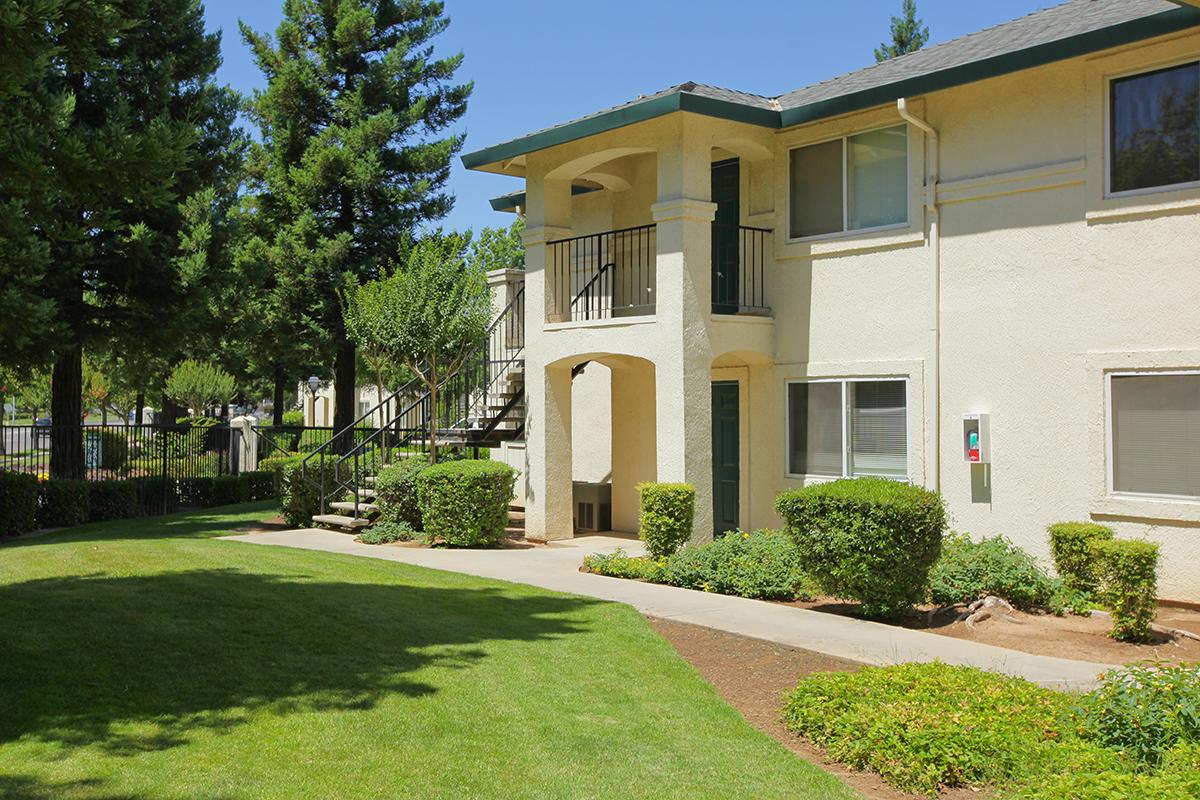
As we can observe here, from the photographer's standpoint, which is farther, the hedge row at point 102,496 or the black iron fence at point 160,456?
the black iron fence at point 160,456

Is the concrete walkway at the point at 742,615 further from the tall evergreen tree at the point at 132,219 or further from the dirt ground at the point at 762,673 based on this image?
the tall evergreen tree at the point at 132,219

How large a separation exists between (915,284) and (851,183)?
5.63ft

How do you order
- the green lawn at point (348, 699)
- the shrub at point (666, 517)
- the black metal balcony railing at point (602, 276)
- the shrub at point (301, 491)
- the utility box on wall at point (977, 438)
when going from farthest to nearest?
1. the shrub at point (301, 491)
2. the black metal balcony railing at point (602, 276)
3. the shrub at point (666, 517)
4. the utility box on wall at point (977, 438)
5. the green lawn at point (348, 699)

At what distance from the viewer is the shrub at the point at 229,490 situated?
23.5 meters

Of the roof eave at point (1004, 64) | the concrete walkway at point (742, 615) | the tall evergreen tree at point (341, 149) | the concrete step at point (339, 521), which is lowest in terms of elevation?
the concrete walkway at point (742, 615)

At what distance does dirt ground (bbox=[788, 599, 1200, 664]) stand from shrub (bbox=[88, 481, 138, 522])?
15055mm

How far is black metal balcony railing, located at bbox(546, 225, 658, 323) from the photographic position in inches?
636

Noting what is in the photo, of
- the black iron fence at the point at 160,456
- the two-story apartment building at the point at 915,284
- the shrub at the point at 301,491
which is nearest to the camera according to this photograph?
the two-story apartment building at the point at 915,284

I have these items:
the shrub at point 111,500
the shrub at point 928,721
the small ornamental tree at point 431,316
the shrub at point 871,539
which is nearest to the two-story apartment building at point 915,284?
the small ornamental tree at point 431,316

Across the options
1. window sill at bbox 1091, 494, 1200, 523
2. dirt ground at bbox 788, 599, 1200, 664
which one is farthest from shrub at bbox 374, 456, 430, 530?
window sill at bbox 1091, 494, 1200, 523

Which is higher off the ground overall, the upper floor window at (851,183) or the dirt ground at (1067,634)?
the upper floor window at (851,183)

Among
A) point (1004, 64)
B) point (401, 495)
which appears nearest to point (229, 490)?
point (401, 495)

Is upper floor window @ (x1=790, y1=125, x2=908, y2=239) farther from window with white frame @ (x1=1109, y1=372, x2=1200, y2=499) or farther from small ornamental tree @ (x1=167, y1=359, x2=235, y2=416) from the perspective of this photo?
small ornamental tree @ (x1=167, y1=359, x2=235, y2=416)

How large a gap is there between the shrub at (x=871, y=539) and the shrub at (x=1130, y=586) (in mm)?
1469
